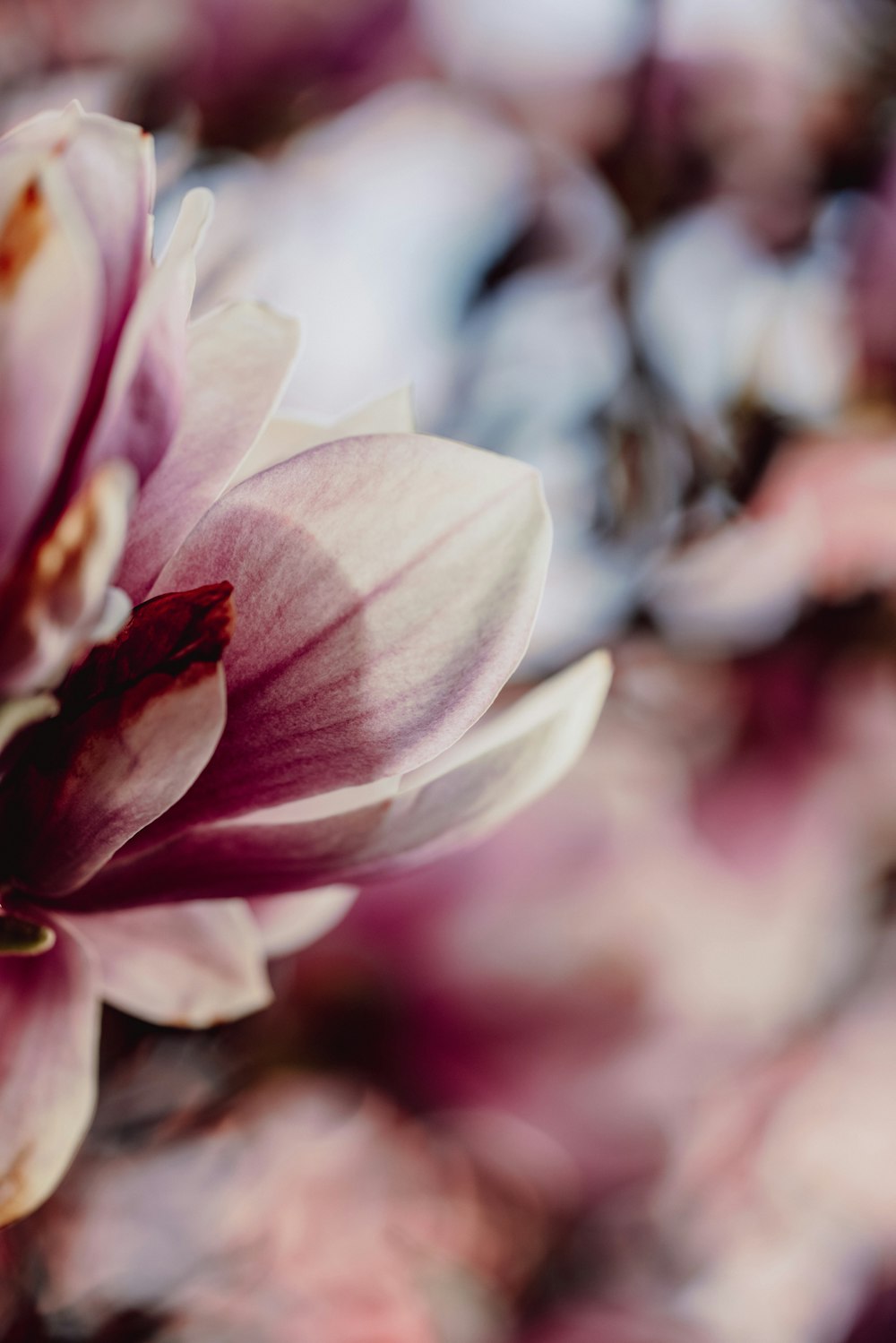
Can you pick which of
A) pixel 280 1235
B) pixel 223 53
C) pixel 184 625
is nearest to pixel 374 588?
pixel 184 625

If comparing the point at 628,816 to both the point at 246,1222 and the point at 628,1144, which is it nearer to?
the point at 628,1144

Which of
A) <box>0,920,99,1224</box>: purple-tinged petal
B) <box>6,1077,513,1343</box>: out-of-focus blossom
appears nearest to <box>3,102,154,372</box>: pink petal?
<box>0,920,99,1224</box>: purple-tinged petal

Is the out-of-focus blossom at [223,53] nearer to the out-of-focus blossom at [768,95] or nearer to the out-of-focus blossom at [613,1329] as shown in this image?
the out-of-focus blossom at [768,95]

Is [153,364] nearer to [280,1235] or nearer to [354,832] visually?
[354,832]

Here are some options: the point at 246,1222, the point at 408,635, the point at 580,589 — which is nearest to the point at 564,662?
the point at 580,589

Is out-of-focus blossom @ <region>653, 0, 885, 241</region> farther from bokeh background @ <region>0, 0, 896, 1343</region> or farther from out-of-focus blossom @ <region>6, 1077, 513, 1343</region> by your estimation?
out-of-focus blossom @ <region>6, 1077, 513, 1343</region>

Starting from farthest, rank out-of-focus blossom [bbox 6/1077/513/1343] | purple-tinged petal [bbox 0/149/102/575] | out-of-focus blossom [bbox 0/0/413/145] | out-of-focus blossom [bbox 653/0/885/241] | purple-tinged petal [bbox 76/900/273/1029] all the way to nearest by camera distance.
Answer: out-of-focus blossom [bbox 653/0/885/241] → out-of-focus blossom [bbox 0/0/413/145] → out-of-focus blossom [bbox 6/1077/513/1343] → purple-tinged petal [bbox 76/900/273/1029] → purple-tinged petal [bbox 0/149/102/575]

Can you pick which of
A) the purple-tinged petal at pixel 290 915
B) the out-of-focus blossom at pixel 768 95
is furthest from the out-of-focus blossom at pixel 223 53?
the purple-tinged petal at pixel 290 915
